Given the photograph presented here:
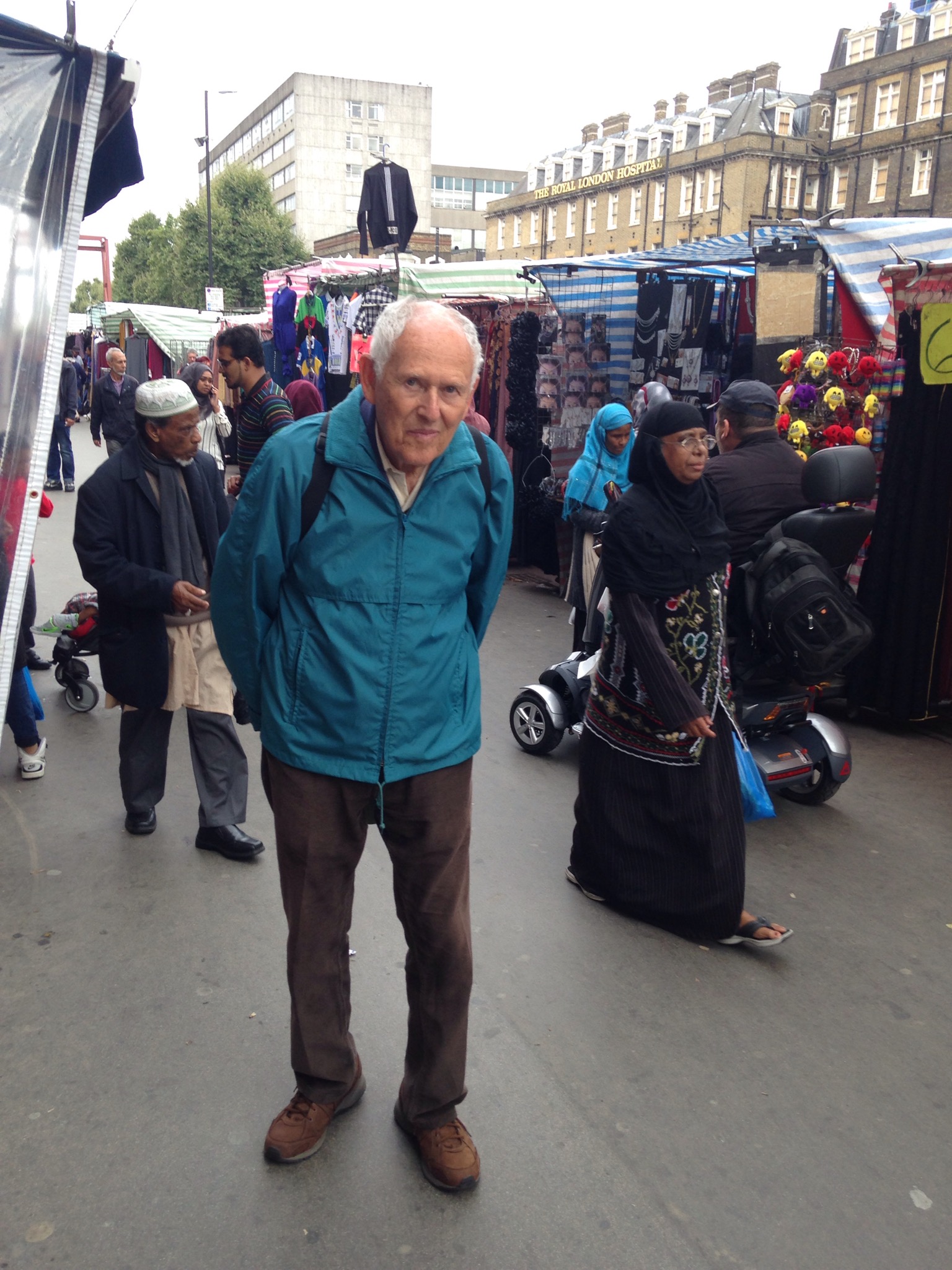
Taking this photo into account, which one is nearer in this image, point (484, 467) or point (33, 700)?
point (484, 467)

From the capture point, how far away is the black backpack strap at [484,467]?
93.4 inches

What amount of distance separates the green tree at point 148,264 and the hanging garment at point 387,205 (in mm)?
50699

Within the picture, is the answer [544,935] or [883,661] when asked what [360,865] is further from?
[883,661]

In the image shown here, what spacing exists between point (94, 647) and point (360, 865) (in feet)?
8.44

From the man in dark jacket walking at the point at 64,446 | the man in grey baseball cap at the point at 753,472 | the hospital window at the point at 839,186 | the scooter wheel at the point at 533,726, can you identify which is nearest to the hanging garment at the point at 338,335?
the man in dark jacket walking at the point at 64,446

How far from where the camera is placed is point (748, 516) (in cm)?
461

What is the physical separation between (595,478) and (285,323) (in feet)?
26.9

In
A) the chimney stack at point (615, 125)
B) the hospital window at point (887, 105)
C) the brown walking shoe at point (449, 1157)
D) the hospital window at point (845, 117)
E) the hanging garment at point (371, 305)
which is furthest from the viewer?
the chimney stack at point (615, 125)

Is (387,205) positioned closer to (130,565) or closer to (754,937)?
(130,565)

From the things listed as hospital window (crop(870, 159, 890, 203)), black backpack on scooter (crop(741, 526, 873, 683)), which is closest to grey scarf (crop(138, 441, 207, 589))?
black backpack on scooter (crop(741, 526, 873, 683))

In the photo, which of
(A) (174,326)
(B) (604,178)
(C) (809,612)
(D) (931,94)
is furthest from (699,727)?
(B) (604,178)

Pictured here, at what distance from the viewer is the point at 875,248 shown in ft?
20.2

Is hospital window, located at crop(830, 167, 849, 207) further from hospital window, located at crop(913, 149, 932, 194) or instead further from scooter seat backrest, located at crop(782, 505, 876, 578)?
scooter seat backrest, located at crop(782, 505, 876, 578)

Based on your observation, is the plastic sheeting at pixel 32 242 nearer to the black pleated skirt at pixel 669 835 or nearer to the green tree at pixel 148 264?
the black pleated skirt at pixel 669 835
